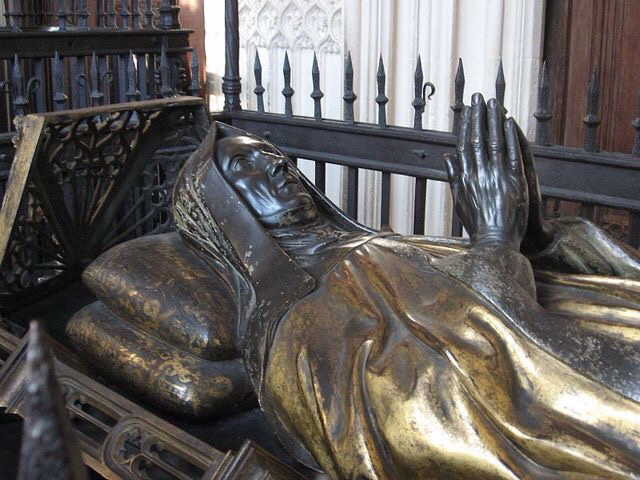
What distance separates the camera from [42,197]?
98.2 inches

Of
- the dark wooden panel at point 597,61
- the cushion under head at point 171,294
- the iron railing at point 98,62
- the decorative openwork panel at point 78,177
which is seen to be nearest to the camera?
the cushion under head at point 171,294

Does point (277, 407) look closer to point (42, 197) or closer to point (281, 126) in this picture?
point (42, 197)

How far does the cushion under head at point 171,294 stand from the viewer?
2.04 metres

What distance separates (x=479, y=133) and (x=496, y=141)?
0.12 ft

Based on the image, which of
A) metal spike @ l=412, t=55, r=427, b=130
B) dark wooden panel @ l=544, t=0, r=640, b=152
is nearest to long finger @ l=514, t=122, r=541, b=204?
metal spike @ l=412, t=55, r=427, b=130

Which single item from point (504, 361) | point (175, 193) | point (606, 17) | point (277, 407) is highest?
point (606, 17)

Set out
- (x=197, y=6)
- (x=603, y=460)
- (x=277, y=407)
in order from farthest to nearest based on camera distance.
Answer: (x=197, y=6)
(x=277, y=407)
(x=603, y=460)

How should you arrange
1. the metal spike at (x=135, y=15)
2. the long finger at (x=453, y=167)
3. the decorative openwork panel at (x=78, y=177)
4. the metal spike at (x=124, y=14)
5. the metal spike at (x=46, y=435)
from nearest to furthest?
the metal spike at (x=46, y=435) < the long finger at (x=453, y=167) < the decorative openwork panel at (x=78, y=177) < the metal spike at (x=124, y=14) < the metal spike at (x=135, y=15)

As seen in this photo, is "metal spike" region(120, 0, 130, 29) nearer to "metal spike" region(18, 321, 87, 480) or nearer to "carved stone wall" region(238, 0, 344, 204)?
"carved stone wall" region(238, 0, 344, 204)

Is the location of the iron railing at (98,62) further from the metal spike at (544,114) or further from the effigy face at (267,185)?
the metal spike at (544,114)

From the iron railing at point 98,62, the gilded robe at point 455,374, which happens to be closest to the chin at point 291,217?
the gilded robe at point 455,374

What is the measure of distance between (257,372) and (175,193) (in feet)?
1.87

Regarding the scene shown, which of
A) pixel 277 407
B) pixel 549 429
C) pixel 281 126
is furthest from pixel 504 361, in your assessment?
→ pixel 281 126

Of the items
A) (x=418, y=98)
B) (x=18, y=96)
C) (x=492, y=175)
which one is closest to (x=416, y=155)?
(x=418, y=98)
